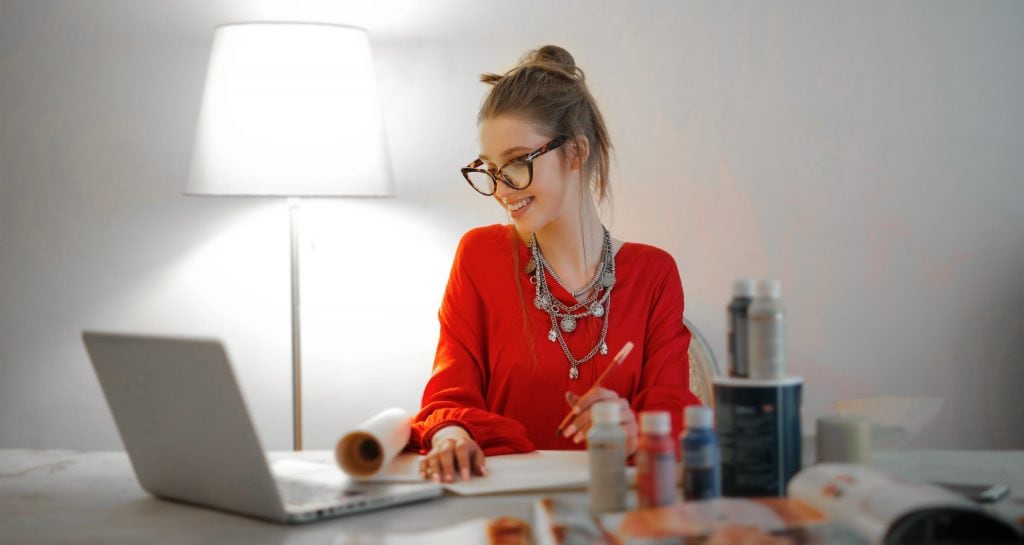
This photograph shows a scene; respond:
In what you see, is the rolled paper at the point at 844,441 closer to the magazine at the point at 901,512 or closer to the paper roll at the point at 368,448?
the magazine at the point at 901,512

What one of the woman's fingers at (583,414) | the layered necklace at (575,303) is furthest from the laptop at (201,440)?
the layered necklace at (575,303)

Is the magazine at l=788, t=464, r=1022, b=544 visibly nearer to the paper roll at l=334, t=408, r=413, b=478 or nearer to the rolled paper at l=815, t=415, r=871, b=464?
the rolled paper at l=815, t=415, r=871, b=464

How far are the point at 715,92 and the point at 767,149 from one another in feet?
0.59

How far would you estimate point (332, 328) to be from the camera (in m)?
2.84

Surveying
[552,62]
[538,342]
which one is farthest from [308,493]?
[552,62]

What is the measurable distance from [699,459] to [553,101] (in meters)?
0.93

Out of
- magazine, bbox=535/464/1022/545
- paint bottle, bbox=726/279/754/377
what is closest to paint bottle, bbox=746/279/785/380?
paint bottle, bbox=726/279/754/377

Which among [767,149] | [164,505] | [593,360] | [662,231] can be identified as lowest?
[164,505]

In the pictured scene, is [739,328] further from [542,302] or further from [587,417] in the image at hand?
[542,302]

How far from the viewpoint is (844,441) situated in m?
1.35

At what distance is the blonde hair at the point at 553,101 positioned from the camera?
1987mm

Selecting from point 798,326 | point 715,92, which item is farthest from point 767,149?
point 798,326

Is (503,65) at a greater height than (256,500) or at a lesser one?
greater

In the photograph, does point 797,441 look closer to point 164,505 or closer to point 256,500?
point 256,500
